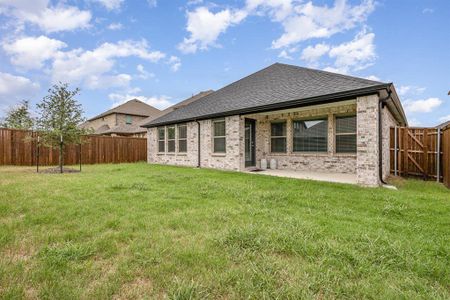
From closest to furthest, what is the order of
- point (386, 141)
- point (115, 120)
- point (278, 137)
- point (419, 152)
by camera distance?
point (419, 152) < point (386, 141) < point (278, 137) < point (115, 120)

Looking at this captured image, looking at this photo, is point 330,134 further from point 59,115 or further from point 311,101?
point 59,115

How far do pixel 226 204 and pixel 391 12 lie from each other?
10.1 metres

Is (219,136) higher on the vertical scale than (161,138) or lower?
lower

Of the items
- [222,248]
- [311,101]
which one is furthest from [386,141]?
[222,248]

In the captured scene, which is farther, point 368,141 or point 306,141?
point 306,141

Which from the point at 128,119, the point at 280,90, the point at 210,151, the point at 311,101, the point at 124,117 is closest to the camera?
the point at 311,101

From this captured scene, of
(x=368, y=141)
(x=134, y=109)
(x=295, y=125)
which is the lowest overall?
(x=368, y=141)

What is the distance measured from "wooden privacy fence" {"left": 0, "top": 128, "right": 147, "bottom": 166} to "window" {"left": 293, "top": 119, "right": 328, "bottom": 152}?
10030 millimetres

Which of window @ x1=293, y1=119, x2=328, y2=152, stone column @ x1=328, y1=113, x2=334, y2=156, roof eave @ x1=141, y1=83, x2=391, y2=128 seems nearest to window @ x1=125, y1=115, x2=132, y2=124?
roof eave @ x1=141, y1=83, x2=391, y2=128

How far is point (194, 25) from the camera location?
11.2 metres

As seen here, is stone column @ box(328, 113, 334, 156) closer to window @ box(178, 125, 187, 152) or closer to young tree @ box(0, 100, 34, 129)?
window @ box(178, 125, 187, 152)

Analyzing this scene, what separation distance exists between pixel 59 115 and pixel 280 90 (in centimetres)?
952

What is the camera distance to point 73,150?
13.8 meters

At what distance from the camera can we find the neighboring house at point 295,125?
6488 mm
